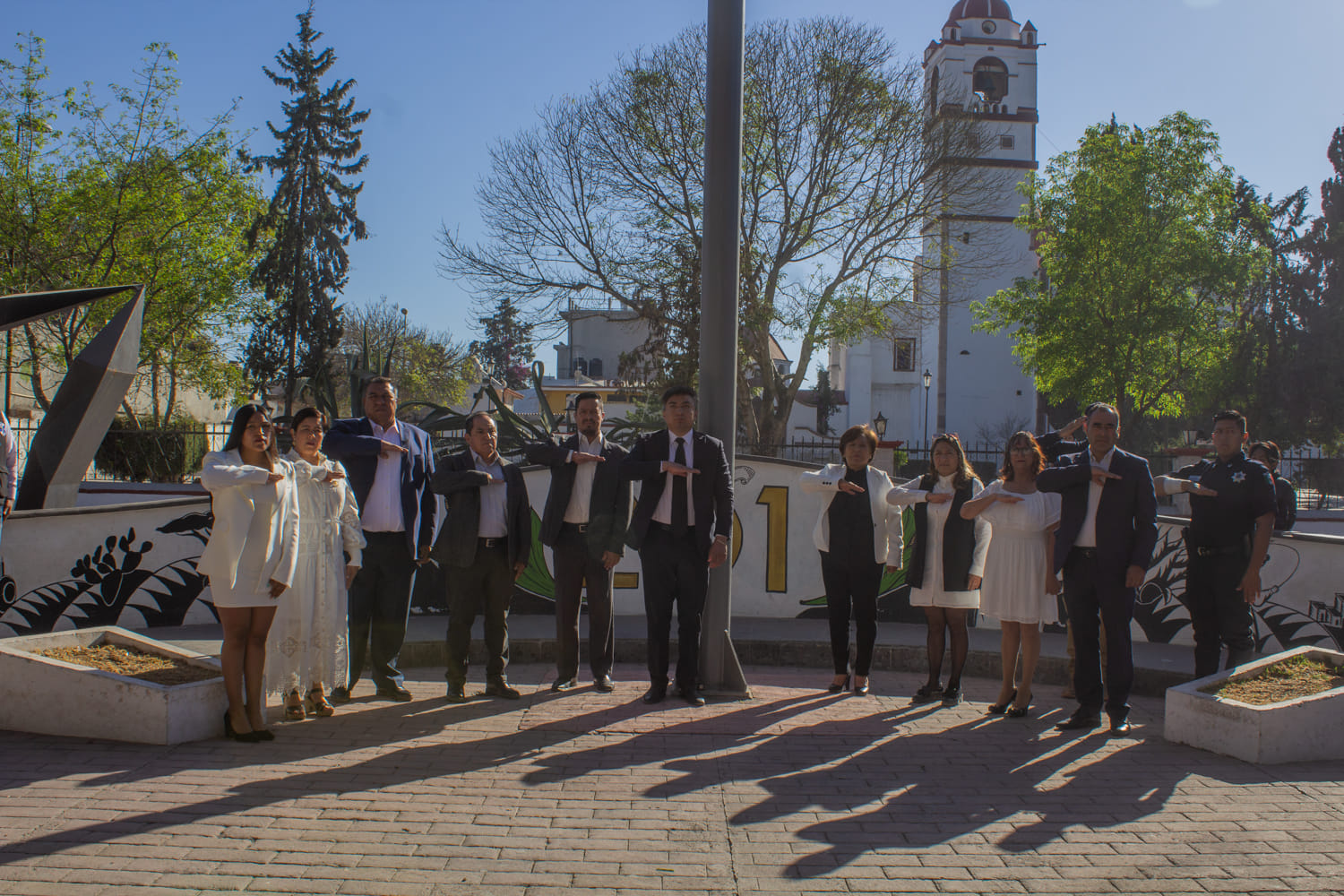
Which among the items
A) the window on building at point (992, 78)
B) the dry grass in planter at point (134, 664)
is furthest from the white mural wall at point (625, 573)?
the window on building at point (992, 78)

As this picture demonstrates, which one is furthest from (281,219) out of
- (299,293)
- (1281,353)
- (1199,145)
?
(1281,353)

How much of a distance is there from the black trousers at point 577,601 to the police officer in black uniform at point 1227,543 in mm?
3753

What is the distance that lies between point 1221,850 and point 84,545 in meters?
8.40

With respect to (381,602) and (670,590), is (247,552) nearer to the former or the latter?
(381,602)

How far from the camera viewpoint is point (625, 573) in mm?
9109

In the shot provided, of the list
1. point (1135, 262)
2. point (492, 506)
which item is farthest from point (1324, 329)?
point (492, 506)

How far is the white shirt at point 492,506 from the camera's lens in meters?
6.24

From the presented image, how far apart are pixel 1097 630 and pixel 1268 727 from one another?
3.45 ft

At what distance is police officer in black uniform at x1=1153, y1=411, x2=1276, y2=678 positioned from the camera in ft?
20.3

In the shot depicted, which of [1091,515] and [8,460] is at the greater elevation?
[8,460]

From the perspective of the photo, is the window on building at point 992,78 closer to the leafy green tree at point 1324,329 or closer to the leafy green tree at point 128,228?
the leafy green tree at point 1324,329

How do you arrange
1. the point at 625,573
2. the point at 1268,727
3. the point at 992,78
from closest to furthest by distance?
the point at 1268,727
the point at 625,573
the point at 992,78

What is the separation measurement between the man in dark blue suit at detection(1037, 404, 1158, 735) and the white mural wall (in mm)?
2927

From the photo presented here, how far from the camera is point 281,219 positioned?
31.8 m
